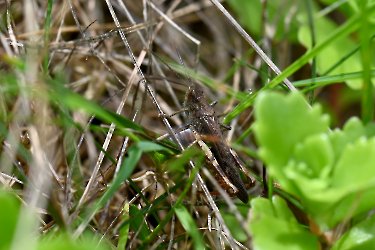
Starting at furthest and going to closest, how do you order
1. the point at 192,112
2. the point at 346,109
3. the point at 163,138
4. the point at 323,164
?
1. the point at 346,109
2. the point at 192,112
3. the point at 163,138
4. the point at 323,164

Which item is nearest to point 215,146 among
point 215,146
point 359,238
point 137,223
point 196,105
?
point 215,146

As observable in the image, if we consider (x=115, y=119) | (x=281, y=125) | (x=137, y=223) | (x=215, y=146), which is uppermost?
(x=281, y=125)

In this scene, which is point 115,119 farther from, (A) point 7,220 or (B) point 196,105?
(B) point 196,105

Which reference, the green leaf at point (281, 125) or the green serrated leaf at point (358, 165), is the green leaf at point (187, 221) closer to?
the green leaf at point (281, 125)

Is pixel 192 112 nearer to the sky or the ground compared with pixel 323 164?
nearer to the ground

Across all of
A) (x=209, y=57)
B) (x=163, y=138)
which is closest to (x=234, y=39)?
(x=209, y=57)

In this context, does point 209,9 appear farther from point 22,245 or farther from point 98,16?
point 22,245

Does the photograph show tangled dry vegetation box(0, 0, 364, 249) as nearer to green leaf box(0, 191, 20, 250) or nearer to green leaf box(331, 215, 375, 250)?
green leaf box(0, 191, 20, 250)
